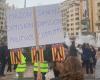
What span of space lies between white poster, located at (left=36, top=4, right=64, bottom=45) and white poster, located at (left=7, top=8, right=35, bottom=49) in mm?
150

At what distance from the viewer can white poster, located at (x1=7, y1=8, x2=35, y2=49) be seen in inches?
291

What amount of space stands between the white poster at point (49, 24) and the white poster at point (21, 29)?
150 mm

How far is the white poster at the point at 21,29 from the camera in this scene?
24.3 ft

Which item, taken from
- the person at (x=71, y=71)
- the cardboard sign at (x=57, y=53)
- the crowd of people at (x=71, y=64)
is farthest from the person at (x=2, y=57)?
the person at (x=71, y=71)

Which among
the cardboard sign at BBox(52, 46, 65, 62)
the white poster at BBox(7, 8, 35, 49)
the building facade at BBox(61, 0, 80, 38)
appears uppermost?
the building facade at BBox(61, 0, 80, 38)

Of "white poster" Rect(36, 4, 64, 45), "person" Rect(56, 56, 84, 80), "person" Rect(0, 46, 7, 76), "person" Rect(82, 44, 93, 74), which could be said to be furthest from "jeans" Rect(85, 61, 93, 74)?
"person" Rect(56, 56, 84, 80)

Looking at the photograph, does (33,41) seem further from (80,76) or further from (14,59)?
(80,76)

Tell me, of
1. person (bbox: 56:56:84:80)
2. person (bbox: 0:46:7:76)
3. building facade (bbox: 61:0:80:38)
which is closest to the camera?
person (bbox: 56:56:84:80)

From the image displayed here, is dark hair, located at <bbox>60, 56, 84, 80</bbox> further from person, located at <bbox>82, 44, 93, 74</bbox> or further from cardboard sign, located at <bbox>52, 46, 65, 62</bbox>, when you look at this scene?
person, located at <bbox>82, 44, 93, 74</bbox>

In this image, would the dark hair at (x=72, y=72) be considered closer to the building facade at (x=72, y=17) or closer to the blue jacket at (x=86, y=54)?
the blue jacket at (x=86, y=54)

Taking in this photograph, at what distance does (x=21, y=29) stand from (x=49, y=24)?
0.52 m

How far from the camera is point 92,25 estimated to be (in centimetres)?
9500

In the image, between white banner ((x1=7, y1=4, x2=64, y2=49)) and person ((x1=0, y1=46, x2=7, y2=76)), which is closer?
white banner ((x1=7, y1=4, x2=64, y2=49))

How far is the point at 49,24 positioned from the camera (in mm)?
7625
